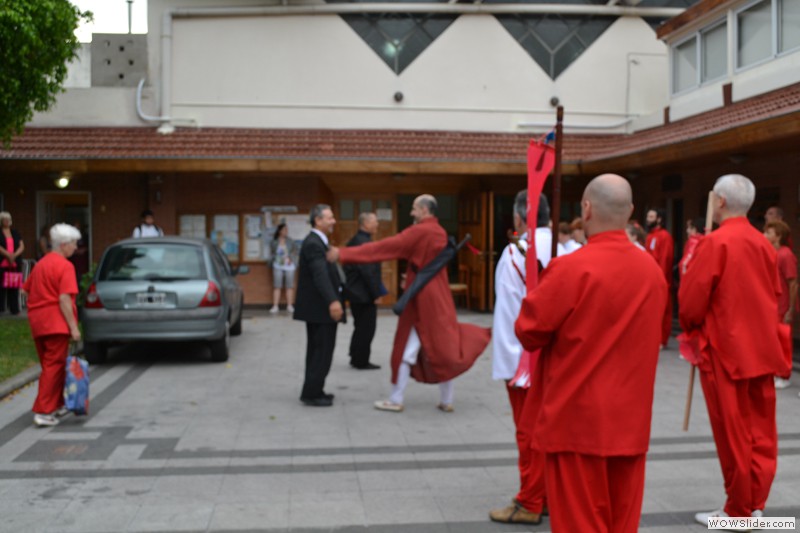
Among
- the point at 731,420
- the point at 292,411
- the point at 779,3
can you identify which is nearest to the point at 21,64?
the point at 292,411

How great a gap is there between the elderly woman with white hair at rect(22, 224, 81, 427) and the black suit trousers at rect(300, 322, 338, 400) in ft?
7.23

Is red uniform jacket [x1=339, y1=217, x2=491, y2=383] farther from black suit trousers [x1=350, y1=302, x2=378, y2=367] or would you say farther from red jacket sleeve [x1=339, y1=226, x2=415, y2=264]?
black suit trousers [x1=350, y1=302, x2=378, y2=367]

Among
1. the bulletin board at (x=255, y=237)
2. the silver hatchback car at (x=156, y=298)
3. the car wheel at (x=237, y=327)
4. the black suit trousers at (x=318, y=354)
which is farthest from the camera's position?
the bulletin board at (x=255, y=237)

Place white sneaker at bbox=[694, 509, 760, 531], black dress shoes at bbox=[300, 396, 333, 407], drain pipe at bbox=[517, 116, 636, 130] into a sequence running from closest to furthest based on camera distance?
white sneaker at bbox=[694, 509, 760, 531] → black dress shoes at bbox=[300, 396, 333, 407] → drain pipe at bbox=[517, 116, 636, 130]

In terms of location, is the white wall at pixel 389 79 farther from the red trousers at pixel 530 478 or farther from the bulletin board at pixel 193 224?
the red trousers at pixel 530 478

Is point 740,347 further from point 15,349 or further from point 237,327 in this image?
point 237,327

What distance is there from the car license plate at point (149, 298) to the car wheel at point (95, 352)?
1004mm

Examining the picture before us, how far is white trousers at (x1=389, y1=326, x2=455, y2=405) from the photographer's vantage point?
852cm

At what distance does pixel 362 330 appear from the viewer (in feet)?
37.8

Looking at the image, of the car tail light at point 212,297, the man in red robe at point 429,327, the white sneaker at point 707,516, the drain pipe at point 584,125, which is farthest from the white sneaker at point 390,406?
the drain pipe at point 584,125

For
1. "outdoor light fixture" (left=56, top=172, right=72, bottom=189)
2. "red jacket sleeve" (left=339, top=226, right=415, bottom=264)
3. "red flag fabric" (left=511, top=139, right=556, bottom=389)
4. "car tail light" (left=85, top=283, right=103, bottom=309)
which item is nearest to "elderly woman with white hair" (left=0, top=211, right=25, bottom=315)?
"outdoor light fixture" (left=56, top=172, right=72, bottom=189)

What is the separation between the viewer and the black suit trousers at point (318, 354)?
8961 millimetres

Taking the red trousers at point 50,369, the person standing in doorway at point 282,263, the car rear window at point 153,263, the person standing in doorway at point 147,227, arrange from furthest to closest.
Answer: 1. the person standing in doorway at point 282,263
2. the person standing in doorway at point 147,227
3. the car rear window at point 153,263
4. the red trousers at point 50,369

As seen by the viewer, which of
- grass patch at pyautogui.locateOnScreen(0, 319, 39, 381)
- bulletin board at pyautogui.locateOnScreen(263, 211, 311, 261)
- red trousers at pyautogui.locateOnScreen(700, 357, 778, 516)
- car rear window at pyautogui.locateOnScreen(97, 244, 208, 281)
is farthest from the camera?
bulletin board at pyautogui.locateOnScreen(263, 211, 311, 261)
